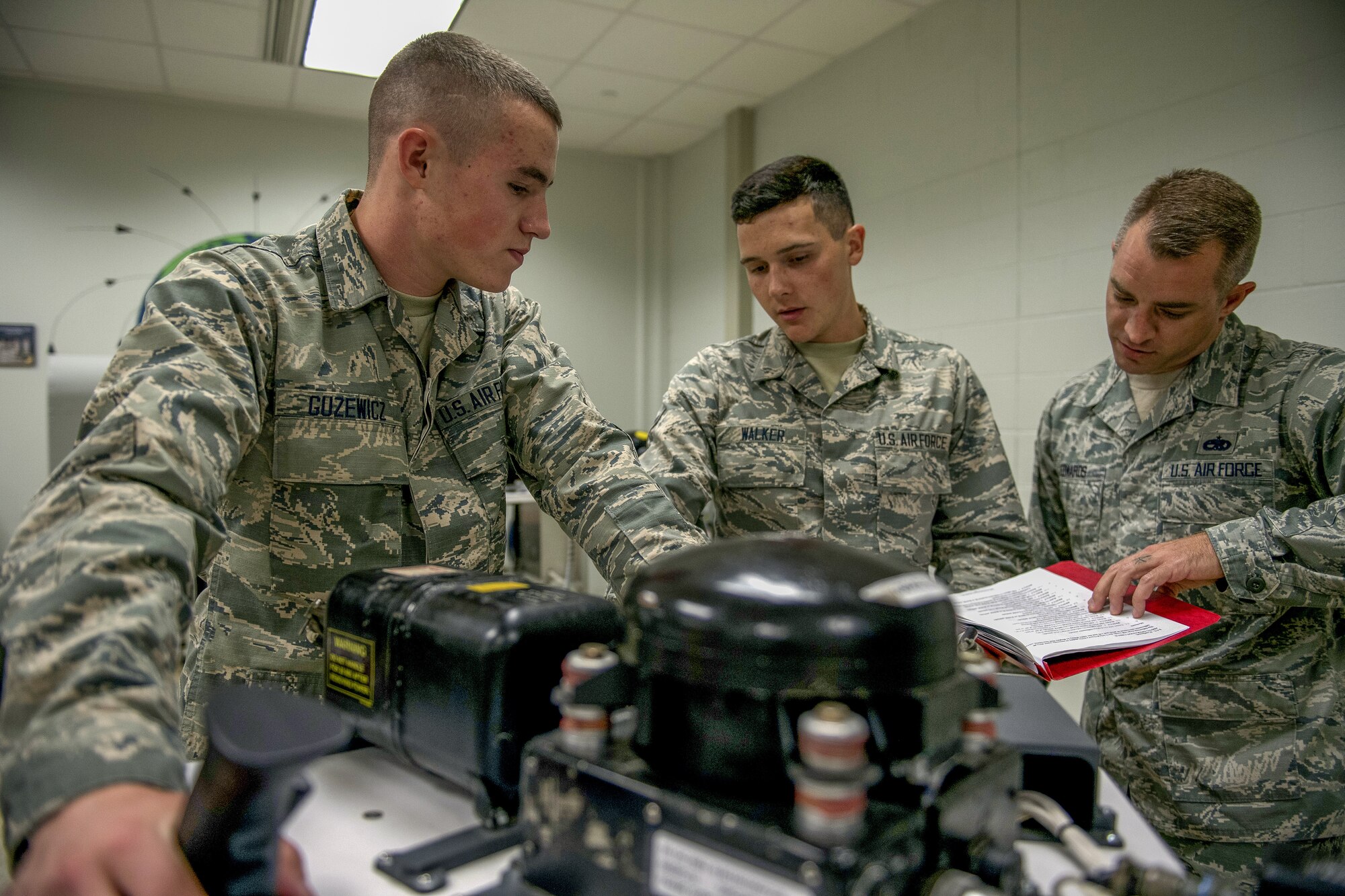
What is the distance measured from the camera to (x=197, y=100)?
187 inches

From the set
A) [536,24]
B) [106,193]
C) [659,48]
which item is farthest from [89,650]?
[106,193]

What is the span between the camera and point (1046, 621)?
124 centimetres

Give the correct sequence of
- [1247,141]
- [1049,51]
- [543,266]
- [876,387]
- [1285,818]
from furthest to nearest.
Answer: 1. [543,266]
2. [1049,51]
3. [1247,141]
4. [876,387]
5. [1285,818]

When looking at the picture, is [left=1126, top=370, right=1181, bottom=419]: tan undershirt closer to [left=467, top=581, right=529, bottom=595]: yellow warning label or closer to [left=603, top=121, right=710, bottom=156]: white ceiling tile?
[left=467, top=581, right=529, bottom=595]: yellow warning label

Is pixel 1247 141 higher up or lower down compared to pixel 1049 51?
lower down

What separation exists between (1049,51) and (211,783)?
3.33 m

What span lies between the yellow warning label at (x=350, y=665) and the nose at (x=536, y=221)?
67 cm

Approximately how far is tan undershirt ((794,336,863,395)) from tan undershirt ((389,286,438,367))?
2.95 ft

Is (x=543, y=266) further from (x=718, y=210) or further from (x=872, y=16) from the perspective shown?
(x=872, y=16)

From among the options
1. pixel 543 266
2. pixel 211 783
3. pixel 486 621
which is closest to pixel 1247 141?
pixel 486 621

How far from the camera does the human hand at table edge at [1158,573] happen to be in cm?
131

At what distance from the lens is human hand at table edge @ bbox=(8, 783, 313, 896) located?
51 cm

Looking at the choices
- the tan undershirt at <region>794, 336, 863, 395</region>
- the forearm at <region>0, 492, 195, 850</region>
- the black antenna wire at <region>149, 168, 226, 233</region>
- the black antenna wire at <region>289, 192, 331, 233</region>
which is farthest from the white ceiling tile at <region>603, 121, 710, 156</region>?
the forearm at <region>0, 492, 195, 850</region>

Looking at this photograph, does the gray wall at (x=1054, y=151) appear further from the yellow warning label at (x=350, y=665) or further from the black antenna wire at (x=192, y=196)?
the black antenna wire at (x=192, y=196)
